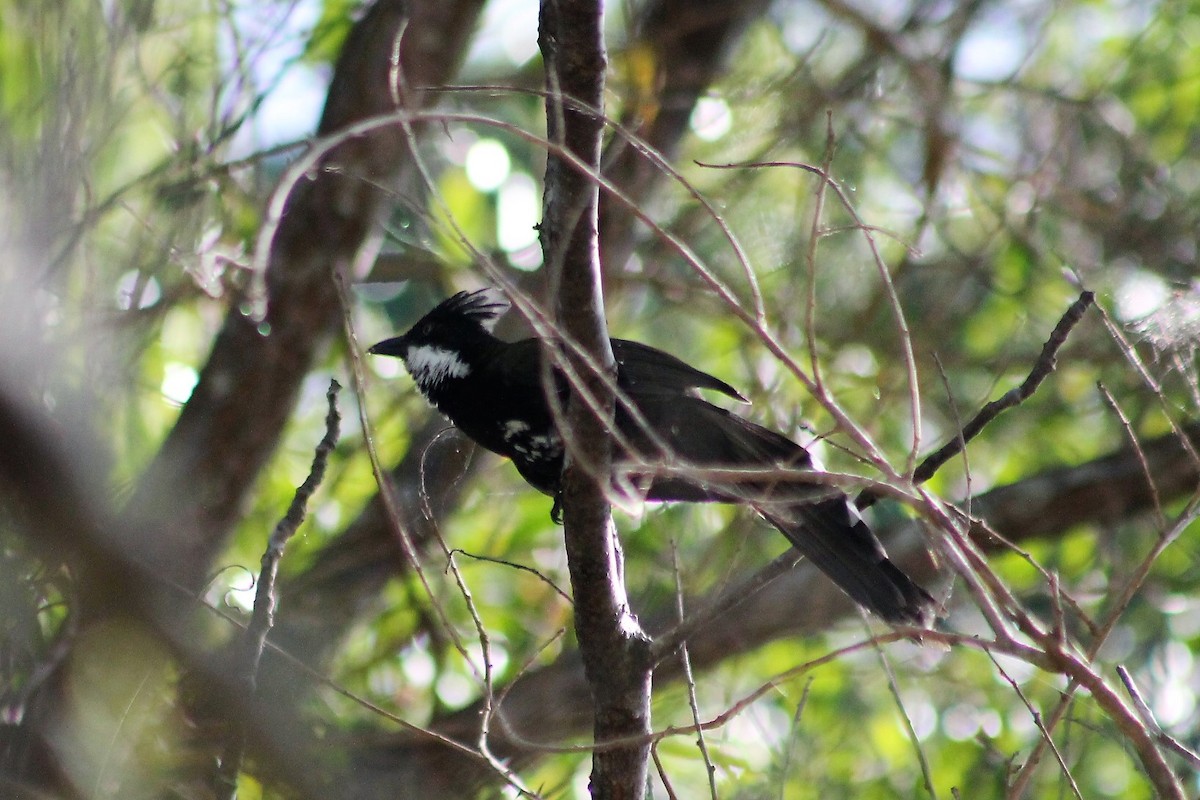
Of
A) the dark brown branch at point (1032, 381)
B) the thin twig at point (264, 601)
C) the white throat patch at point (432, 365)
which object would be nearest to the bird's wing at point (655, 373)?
the white throat patch at point (432, 365)

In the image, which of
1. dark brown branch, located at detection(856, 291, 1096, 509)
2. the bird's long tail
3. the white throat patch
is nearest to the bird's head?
the white throat patch

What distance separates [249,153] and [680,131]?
2162 millimetres

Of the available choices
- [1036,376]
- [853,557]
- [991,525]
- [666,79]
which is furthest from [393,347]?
[1036,376]

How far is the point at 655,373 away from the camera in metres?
3.45

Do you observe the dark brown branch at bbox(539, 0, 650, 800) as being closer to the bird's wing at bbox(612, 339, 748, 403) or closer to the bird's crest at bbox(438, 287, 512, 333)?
the bird's wing at bbox(612, 339, 748, 403)

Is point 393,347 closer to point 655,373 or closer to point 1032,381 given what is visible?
point 655,373

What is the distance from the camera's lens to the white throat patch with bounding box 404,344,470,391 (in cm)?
398

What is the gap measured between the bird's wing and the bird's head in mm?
692

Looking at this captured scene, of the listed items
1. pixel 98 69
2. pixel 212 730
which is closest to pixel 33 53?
pixel 98 69

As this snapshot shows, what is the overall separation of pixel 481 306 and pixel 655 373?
3.15ft

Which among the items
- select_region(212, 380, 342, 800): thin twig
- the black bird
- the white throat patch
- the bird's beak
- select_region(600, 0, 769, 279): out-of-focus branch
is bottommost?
select_region(212, 380, 342, 800): thin twig

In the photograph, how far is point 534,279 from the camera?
494 centimetres

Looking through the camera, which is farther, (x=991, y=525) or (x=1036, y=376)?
(x=991, y=525)

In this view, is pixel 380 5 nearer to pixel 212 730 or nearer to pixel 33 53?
pixel 33 53
